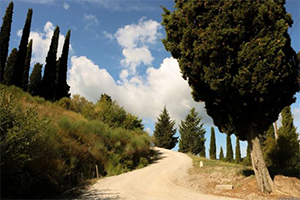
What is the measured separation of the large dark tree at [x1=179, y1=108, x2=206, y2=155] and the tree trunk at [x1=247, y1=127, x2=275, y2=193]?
33.3 m

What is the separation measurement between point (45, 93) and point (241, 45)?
25.2 meters

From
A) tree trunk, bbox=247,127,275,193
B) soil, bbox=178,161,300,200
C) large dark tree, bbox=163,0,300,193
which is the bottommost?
soil, bbox=178,161,300,200

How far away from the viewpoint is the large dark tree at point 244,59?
883 centimetres

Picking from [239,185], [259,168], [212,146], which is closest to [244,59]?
[259,168]

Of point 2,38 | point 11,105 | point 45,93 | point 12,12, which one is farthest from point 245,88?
point 12,12

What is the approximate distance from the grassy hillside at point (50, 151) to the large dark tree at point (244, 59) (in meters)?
6.96

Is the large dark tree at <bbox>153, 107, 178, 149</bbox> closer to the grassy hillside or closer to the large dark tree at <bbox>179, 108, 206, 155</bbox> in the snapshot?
the large dark tree at <bbox>179, 108, 206, 155</bbox>

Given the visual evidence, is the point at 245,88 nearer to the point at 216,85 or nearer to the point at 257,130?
the point at 216,85

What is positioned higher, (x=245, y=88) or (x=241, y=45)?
(x=241, y=45)

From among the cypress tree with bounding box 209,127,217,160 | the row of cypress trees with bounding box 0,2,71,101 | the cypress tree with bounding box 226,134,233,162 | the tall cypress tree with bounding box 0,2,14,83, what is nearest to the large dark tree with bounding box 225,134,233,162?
the cypress tree with bounding box 226,134,233,162

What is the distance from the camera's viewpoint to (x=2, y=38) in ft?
82.3

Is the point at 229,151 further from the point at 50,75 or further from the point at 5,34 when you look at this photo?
the point at 5,34

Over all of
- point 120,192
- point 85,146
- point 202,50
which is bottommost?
point 120,192

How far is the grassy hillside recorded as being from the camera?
5660mm
